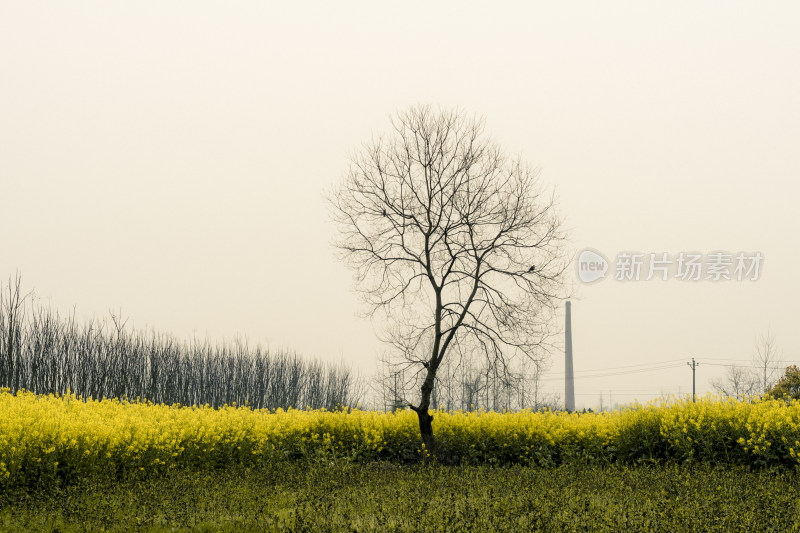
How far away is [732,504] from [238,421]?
330 inches

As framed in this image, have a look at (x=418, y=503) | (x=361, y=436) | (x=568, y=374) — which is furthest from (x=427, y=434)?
(x=568, y=374)

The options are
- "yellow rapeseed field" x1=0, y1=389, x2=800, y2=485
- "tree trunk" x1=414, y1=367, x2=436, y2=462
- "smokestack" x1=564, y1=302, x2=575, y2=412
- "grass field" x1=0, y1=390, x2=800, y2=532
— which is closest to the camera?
"grass field" x1=0, y1=390, x2=800, y2=532

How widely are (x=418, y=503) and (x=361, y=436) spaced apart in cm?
651

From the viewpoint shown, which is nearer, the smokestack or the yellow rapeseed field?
the yellow rapeseed field

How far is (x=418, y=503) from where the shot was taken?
263 inches

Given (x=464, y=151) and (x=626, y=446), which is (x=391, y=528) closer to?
(x=626, y=446)

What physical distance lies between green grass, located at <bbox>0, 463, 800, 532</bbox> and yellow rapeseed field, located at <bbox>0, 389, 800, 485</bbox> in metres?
0.55

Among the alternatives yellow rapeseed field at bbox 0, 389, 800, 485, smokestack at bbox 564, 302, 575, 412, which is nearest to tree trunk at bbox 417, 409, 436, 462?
yellow rapeseed field at bbox 0, 389, 800, 485

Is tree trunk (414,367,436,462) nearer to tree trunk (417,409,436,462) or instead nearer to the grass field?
tree trunk (417,409,436,462)

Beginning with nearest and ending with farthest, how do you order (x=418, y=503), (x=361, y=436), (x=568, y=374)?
(x=418, y=503), (x=361, y=436), (x=568, y=374)

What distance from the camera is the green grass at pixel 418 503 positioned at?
18.9 feet

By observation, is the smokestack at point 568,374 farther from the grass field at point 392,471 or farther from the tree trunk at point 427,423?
the tree trunk at point 427,423

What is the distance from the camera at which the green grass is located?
5750 mm

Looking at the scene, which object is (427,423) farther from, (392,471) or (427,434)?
(392,471)
